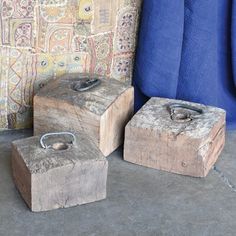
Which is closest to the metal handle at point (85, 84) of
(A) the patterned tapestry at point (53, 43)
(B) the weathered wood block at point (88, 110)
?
(B) the weathered wood block at point (88, 110)

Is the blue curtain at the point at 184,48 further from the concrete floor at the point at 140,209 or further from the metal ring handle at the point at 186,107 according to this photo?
the concrete floor at the point at 140,209

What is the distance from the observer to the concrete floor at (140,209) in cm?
119

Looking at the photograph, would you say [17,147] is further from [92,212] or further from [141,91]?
[141,91]

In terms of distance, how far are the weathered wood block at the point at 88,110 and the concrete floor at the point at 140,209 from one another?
Answer: 0.09 meters

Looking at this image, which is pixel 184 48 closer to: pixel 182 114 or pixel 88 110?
pixel 182 114

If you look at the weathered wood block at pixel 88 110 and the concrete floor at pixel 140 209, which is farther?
the weathered wood block at pixel 88 110

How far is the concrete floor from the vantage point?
119cm

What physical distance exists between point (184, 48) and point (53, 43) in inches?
14.0

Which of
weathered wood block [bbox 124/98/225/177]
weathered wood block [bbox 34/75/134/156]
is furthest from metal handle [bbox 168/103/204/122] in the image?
weathered wood block [bbox 34/75/134/156]

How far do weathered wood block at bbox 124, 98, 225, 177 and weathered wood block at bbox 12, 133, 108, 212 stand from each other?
0.55 ft

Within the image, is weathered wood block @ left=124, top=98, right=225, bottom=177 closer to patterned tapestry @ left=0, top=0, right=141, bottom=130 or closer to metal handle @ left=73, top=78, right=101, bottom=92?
metal handle @ left=73, top=78, right=101, bottom=92

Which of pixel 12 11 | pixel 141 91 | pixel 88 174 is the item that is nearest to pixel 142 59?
pixel 141 91

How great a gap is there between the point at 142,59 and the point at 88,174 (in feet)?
1.56

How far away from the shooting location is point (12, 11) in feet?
4.83
